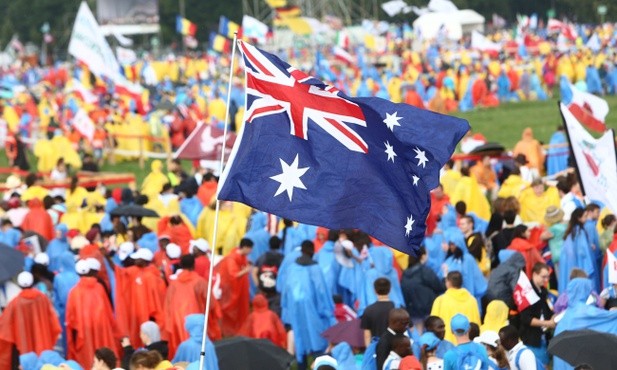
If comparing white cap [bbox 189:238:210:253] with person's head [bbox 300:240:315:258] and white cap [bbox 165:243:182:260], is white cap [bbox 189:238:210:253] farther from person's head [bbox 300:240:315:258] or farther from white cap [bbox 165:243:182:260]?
person's head [bbox 300:240:315:258]

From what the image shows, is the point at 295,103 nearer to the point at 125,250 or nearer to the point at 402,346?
the point at 402,346

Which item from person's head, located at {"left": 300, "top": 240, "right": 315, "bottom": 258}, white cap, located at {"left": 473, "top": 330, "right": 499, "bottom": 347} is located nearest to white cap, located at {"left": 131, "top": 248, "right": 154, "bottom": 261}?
person's head, located at {"left": 300, "top": 240, "right": 315, "bottom": 258}

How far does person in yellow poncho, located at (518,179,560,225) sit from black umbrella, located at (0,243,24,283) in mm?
5888

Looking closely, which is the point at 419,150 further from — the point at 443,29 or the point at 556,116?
the point at 443,29

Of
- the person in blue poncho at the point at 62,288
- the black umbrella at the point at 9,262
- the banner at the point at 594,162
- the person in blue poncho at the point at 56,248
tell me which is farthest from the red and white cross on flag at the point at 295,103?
the person in blue poncho at the point at 56,248

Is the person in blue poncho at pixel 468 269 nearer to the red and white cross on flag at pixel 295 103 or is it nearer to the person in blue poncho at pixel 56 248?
the person in blue poncho at pixel 56 248

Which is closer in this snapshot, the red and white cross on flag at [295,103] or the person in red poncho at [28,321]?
the red and white cross on flag at [295,103]

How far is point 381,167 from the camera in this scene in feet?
28.4

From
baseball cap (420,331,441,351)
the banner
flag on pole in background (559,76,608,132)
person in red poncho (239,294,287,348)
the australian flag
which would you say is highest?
the australian flag

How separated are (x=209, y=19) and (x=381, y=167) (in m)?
68.9

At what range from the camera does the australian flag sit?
8.55m

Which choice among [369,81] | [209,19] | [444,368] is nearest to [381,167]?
[444,368]

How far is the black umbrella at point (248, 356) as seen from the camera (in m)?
10.2

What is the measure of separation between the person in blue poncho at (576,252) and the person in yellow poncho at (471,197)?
3741 mm
